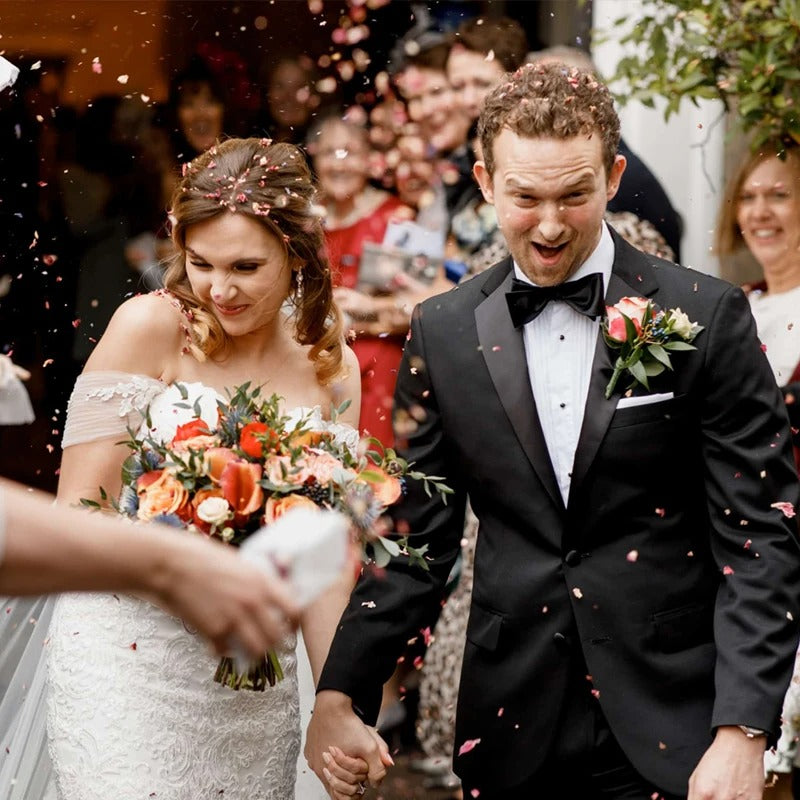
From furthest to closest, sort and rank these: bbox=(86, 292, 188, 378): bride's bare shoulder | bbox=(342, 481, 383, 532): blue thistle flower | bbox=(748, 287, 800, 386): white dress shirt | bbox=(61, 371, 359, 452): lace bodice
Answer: bbox=(748, 287, 800, 386): white dress shirt, bbox=(86, 292, 188, 378): bride's bare shoulder, bbox=(61, 371, 359, 452): lace bodice, bbox=(342, 481, 383, 532): blue thistle flower

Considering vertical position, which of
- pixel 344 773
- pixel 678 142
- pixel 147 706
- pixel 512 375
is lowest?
pixel 344 773

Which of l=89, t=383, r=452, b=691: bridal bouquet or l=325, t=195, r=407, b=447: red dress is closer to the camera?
l=89, t=383, r=452, b=691: bridal bouquet

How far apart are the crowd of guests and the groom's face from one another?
1.35 meters

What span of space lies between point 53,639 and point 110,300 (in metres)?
1.43

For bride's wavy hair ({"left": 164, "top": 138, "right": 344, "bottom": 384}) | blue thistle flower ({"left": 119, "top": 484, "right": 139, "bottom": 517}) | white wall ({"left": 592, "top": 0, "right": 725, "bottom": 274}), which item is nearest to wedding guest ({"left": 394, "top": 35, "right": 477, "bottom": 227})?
white wall ({"left": 592, "top": 0, "right": 725, "bottom": 274})

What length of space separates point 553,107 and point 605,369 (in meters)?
0.57

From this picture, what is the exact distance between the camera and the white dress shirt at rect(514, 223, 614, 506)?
3.41 metres

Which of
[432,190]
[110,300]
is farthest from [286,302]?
[432,190]

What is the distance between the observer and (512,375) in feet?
11.4

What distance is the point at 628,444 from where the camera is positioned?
11.0 feet

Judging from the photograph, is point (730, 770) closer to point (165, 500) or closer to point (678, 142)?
point (165, 500)

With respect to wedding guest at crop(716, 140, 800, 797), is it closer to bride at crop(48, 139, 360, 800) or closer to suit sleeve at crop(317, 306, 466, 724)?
bride at crop(48, 139, 360, 800)

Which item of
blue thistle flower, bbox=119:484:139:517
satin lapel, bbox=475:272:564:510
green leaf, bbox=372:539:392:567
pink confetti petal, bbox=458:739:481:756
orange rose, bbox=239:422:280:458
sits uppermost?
satin lapel, bbox=475:272:564:510

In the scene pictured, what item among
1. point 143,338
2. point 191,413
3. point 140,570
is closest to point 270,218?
point 143,338
